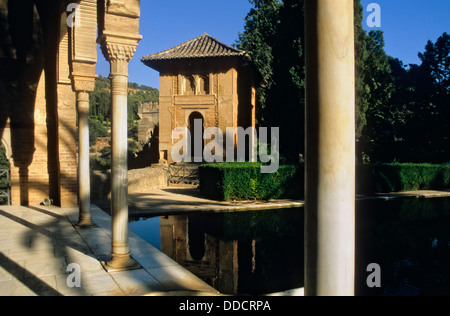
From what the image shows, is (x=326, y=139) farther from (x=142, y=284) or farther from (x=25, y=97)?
(x=25, y=97)

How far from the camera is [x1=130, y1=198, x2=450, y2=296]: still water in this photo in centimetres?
526

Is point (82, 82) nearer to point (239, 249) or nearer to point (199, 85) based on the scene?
point (239, 249)

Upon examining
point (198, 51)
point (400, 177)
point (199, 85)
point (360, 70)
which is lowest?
point (400, 177)

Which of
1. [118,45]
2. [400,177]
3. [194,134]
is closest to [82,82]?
[118,45]

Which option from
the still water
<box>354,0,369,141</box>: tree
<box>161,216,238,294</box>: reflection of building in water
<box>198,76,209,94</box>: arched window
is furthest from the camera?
<box>198,76,209,94</box>: arched window

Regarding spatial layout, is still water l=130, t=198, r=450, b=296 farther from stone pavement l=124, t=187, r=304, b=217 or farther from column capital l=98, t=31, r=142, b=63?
column capital l=98, t=31, r=142, b=63

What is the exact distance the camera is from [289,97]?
2072 cm

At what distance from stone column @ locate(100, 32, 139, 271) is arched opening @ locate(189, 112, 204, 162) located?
17987 mm

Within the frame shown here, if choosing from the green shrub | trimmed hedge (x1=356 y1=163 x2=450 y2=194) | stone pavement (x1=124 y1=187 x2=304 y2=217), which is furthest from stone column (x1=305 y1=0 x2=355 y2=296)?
trimmed hedge (x1=356 y1=163 x2=450 y2=194)

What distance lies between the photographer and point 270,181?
47.0 feet

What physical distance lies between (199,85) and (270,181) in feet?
35.2

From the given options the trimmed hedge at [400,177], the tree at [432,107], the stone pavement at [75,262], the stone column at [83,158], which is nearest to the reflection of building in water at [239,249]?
the stone pavement at [75,262]
